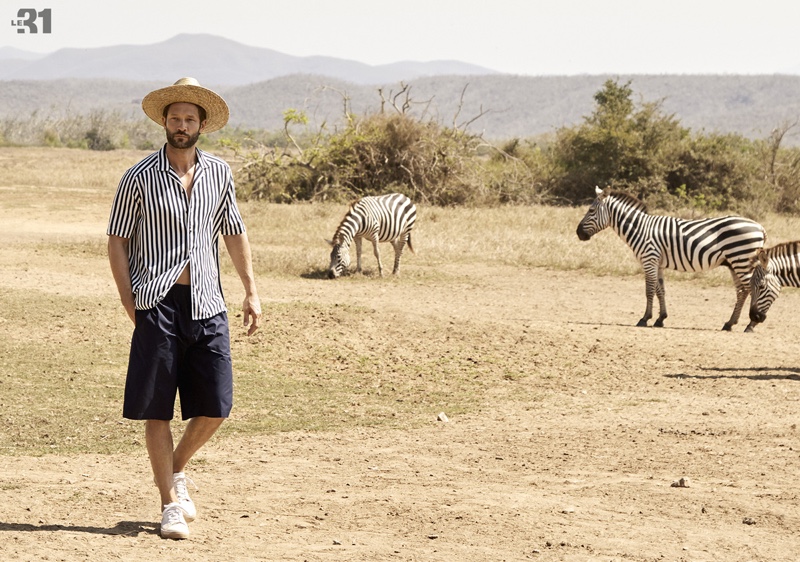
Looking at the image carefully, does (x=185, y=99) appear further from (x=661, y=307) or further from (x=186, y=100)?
(x=661, y=307)

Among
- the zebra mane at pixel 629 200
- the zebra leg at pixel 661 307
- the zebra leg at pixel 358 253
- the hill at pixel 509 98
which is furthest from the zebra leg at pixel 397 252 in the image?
the hill at pixel 509 98

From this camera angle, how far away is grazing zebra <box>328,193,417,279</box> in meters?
16.4

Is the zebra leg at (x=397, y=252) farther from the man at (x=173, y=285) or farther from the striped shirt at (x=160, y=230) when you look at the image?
the striped shirt at (x=160, y=230)

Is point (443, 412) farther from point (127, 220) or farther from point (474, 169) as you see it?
point (474, 169)

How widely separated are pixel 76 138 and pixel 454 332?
5305cm

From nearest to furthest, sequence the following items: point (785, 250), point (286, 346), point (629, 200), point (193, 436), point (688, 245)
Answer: point (193, 436), point (286, 346), point (785, 250), point (688, 245), point (629, 200)

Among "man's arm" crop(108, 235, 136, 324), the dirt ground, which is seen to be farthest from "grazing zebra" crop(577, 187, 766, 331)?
"man's arm" crop(108, 235, 136, 324)

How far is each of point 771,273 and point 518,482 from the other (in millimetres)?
6417

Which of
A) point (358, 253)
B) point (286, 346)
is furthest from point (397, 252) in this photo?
point (286, 346)

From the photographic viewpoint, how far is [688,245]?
13.6 m

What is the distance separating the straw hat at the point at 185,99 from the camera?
494cm

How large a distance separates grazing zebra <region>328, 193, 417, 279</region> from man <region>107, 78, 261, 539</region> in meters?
11.2

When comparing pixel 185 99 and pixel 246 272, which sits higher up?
pixel 185 99

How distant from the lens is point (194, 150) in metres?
5.07
